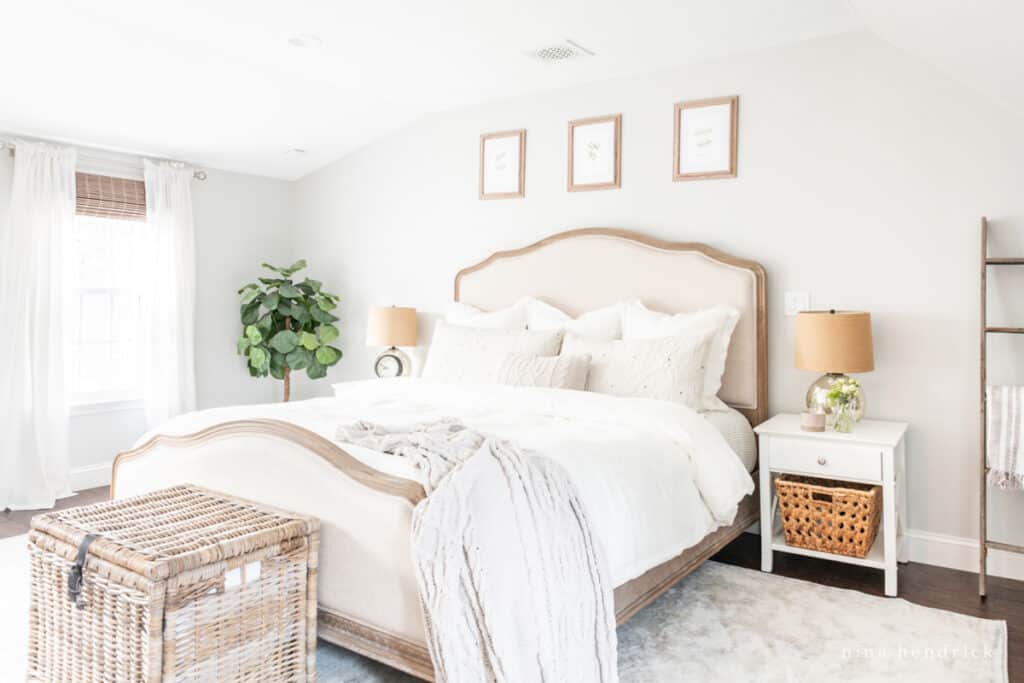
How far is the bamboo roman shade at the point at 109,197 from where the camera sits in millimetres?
4535

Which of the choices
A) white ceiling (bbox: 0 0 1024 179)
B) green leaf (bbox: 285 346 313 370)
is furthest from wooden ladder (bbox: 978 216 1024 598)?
green leaf (bbox: 285 346 313 370)

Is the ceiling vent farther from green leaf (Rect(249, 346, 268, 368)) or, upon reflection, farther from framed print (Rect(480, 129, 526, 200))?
green leaf (Rect(249, 346, 268, 368))

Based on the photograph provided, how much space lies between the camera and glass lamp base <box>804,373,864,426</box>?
3271mm

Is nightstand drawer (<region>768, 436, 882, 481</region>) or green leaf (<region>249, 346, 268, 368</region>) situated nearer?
nightstand drawer (<region>768, 436, 882, 481</region>)

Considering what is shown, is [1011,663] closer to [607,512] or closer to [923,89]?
[607,512]

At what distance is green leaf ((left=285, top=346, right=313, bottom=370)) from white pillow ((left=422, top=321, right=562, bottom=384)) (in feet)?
4.77

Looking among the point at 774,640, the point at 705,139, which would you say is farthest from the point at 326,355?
the point at 774,640

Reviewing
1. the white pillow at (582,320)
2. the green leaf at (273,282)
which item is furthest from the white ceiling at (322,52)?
the white pillow at (582,320)

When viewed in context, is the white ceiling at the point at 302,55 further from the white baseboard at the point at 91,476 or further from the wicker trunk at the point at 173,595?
the wicker trunk at the point at 173,595

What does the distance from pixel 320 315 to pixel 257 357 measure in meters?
0.51

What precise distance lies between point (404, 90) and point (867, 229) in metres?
2.66

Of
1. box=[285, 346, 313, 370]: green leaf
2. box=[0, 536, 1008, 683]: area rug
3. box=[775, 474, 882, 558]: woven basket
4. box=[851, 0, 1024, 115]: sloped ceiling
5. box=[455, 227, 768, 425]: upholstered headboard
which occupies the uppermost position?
box=[851, 0, 1024, 115]: sloped ceiling

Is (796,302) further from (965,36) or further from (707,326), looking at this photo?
(965,36)

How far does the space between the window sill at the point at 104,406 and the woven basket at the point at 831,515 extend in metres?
3.92
